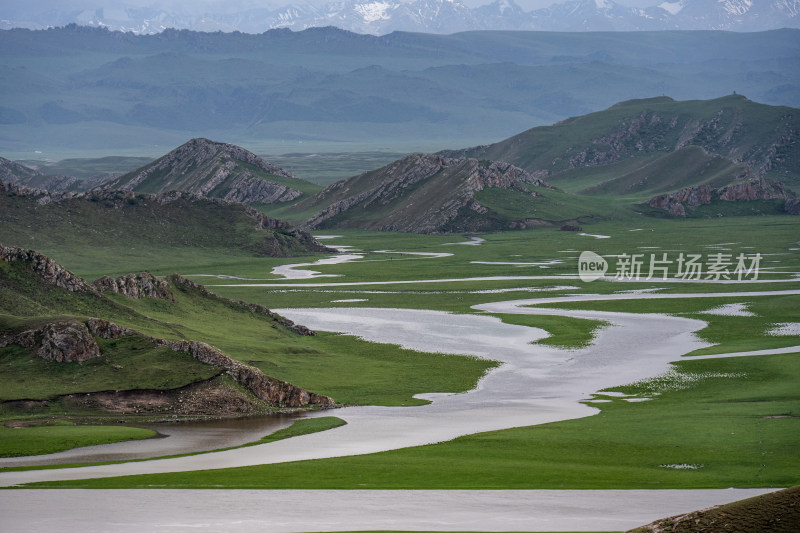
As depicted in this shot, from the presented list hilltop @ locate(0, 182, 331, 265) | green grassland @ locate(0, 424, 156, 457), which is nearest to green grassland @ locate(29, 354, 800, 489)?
green grassland @ locate(0, 424, 156, 457)

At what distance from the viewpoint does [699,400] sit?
61062 mm

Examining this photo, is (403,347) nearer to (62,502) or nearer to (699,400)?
(699,400)

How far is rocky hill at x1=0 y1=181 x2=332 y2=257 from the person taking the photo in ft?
560

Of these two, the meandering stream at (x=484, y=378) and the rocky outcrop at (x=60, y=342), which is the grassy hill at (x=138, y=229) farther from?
the rocky outcrop at (x=60, y=342)

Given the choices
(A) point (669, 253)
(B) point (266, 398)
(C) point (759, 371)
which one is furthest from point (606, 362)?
(A) point (669, 253)

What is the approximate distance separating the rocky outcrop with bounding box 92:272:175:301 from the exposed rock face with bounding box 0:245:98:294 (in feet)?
11.3

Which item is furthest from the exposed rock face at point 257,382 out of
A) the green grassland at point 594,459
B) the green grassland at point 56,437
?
the green grassland at point 594,459

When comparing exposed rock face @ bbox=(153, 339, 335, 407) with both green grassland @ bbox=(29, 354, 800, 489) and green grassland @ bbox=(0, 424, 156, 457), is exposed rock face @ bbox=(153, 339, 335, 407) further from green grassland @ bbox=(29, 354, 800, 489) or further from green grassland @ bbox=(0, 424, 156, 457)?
green grassland @ bbox=(29, 354, 800, 489)

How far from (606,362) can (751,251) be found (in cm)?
9704

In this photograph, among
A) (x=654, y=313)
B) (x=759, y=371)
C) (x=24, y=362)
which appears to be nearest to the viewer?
(x=24, y=362)

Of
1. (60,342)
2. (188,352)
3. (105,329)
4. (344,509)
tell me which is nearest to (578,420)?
(344,509)

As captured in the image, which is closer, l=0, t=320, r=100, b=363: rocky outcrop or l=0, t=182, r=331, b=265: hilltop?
l=0, t=320, r=100, b=363: rocky outcrop

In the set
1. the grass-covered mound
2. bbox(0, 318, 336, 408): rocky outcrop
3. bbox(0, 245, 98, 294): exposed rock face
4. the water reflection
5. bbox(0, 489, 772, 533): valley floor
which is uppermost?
bbox(0, 245, 98, 294): exposed rock face

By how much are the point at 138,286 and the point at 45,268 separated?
10256 millimetres
